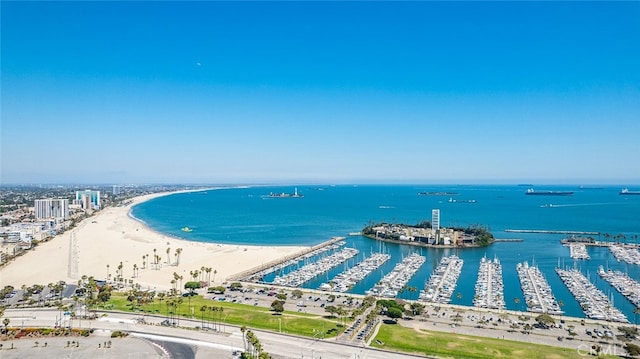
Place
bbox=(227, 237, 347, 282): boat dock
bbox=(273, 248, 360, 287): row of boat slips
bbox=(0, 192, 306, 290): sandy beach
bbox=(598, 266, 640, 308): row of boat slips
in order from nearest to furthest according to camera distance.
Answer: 1. bbox=(598, 266, 640, 308): row of boat slips
2. bbox=(273, 248, 360, 287): row of boat slips
3. bbox=(0, 192, 306, 290): sandy beach
4. bbox=(227, 237, 347, 282): boat dock

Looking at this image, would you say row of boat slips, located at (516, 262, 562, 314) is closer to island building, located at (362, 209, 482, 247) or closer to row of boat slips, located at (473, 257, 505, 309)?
row of boat slips, located at (473, 257, 505, 309)

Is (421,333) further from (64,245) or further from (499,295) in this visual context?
(64,245)

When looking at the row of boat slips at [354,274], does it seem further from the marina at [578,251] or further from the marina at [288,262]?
the marina at [578,251]

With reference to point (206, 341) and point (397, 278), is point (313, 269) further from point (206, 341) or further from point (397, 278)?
point (206, 341)

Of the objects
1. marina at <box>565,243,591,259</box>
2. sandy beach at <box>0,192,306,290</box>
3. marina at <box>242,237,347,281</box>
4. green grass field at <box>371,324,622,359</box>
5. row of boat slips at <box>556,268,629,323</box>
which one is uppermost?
marina at <box>565,243,591,259</box>

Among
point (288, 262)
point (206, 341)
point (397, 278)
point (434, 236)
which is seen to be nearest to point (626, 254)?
point (434, 236)

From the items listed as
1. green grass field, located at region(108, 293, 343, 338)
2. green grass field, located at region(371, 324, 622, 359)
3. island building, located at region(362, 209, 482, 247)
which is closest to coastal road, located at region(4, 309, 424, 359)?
green grass field, located at region(108, 293, 343, 338)

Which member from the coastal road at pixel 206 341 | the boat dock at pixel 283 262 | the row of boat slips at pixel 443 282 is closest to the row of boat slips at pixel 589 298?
the row of boat slips at pixel 443 282
